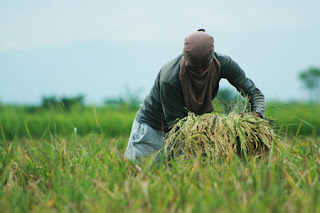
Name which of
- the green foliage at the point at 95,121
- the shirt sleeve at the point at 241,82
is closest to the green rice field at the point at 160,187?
the shirt sleeve at the point at 241,82

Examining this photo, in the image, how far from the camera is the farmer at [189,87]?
8.72 ft

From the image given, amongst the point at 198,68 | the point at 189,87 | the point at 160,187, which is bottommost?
the point at 160,187

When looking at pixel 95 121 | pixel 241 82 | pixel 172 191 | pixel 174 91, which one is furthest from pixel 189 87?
pixel 95 121

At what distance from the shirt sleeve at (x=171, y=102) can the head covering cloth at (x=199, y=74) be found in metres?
0.07

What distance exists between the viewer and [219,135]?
8.67ft

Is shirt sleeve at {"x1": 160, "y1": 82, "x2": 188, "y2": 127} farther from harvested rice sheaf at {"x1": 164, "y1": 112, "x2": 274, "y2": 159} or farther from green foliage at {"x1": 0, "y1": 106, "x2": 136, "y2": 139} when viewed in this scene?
green foliage at {"x1": 0, "y1": 106, "x2": 136, "y2": 139}

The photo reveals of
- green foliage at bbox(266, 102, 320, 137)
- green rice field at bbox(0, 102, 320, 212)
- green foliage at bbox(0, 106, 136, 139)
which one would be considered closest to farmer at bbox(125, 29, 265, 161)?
green rice field at bbox(0, 102, 320, 212)

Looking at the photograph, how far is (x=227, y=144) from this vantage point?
263 centimetres

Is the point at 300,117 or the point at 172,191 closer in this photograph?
the point at 172,191

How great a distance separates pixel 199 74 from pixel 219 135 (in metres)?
0.48

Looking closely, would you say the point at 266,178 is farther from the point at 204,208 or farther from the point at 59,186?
the point at 59,186

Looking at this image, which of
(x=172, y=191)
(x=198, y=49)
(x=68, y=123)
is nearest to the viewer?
(x=172, y=191)

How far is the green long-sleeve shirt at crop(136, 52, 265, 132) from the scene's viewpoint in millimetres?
2816

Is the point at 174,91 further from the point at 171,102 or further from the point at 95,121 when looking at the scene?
the point at 95,121
